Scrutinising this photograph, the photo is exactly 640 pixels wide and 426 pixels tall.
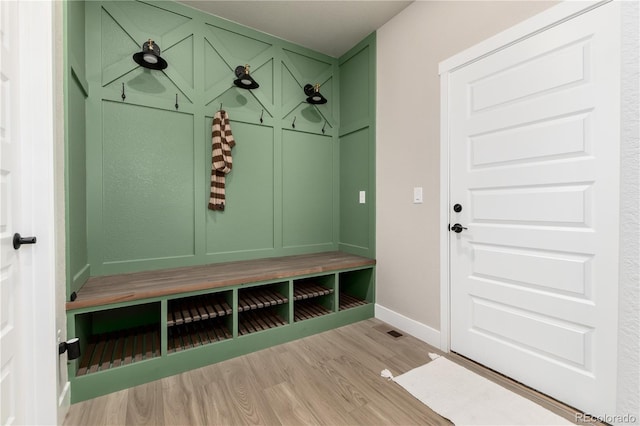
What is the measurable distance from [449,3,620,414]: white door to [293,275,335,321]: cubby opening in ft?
3.35

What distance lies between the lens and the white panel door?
106cm

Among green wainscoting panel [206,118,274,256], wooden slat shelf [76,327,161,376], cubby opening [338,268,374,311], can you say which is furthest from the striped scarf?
cubby opening [338,268,374,311]

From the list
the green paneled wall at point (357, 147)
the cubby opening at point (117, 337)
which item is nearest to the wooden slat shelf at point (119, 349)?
the cubby opening at point (117, 337)

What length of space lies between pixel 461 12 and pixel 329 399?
8.84 feet

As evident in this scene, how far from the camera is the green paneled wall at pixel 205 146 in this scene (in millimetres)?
2055

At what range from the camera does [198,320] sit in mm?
2047

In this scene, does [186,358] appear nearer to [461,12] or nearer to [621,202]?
[621,202]

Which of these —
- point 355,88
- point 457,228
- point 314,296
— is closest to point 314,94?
point 355,88

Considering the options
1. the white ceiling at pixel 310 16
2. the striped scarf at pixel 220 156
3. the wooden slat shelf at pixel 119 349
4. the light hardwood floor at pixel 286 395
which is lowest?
the light hardwood floor at pixel 286 395

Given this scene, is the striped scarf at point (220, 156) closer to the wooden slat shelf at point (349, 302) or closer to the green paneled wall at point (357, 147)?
the green paneled wall at point (357, 147)

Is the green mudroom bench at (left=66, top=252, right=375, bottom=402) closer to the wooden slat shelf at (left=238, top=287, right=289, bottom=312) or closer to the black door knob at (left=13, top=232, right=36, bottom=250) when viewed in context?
the wooden slat shelf at (left=238, top=287, right=289, bottom=312)

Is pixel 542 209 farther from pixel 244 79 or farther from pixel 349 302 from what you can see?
pixel 244 79

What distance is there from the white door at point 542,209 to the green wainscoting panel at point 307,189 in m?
1.42

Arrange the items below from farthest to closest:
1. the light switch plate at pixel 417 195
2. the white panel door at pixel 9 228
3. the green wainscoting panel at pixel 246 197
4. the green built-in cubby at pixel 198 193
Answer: the green wainscoting panel at pixel 246 197 → the light switch plate at pixel 417 195 → the green built-in cubby at pixel 198 193 → the white panel door at pixel 9 228
